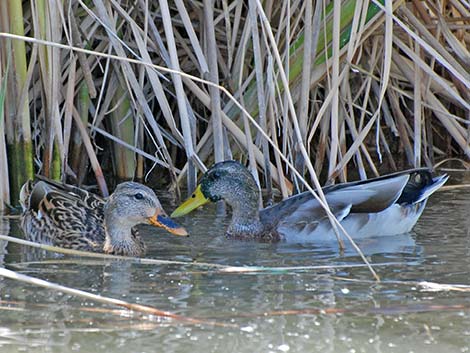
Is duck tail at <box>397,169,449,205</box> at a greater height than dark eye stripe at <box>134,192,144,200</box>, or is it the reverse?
dark eye stripe at <box>134,192,144,200</box>

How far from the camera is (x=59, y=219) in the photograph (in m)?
6.67

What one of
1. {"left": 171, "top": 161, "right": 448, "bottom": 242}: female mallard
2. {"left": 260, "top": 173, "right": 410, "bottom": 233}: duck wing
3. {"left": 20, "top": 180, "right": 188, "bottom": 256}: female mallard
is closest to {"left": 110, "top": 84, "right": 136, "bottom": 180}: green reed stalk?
{"left": 20, "top": 180, "right": 188, "bottom": 256}: female mallard

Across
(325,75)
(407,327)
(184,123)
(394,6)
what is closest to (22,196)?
(184,123)

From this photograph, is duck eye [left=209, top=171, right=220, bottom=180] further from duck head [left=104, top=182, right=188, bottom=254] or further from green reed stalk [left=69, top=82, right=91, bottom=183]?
green reed stalk [left=69, top=82, right=91, bottom=183]

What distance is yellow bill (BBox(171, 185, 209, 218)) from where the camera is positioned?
6.95 m

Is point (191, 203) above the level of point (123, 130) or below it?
below

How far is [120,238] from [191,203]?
750mm

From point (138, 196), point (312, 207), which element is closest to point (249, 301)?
point (138, 196)

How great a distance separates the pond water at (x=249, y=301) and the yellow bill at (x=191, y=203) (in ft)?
1.16

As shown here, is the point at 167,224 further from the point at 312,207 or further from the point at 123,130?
the point at 123,130

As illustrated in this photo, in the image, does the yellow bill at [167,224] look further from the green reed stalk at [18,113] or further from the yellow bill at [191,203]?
the green reed stalk at [18,113]

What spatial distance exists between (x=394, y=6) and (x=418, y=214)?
1273mm

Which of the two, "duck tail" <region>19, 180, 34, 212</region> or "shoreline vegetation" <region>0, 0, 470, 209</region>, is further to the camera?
"duck tail" <region>19, 180, 34, 212</region>

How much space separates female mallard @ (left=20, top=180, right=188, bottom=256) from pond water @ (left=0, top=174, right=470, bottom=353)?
168 mm
